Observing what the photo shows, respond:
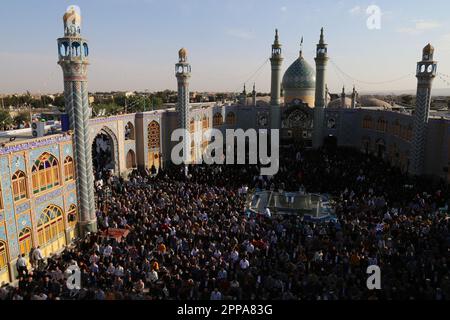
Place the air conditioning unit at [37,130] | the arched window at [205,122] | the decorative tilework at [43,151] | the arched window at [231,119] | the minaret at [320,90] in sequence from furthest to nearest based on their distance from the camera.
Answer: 1. the arched window at [231,119]
2. the minaret at [320,90]
3. the arched window at [205,122]
4. the air conditioning unit at [37,130]
5. the decorative tilework at [43,151]

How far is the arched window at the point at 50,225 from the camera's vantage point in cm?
1453

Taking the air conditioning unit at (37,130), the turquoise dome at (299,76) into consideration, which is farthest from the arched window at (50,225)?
the turquoise dome at (299,76)

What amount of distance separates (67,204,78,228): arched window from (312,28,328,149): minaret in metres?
23.8

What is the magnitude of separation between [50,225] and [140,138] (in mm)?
11972

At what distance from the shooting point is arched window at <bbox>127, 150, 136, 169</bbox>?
25.8m

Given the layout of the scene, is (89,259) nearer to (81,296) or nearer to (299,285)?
(81,296)

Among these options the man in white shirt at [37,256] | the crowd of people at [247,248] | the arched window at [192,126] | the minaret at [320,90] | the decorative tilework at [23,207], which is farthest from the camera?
the minaret at [320,90]

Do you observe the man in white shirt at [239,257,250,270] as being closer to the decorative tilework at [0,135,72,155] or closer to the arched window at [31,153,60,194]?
the arched window at [31,153,60,194]

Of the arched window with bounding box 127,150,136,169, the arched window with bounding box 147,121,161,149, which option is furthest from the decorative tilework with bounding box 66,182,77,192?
the arched window with bounding box 147,121,161,149

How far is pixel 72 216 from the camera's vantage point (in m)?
16.3

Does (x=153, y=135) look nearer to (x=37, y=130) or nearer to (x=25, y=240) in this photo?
(x=37, y=130)

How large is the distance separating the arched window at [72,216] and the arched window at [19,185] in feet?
9.12

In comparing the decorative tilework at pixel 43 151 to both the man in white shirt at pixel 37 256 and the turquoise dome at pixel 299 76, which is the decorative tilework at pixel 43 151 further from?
the turquoise dome at pixel 299 76

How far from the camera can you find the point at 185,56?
26.3 m
